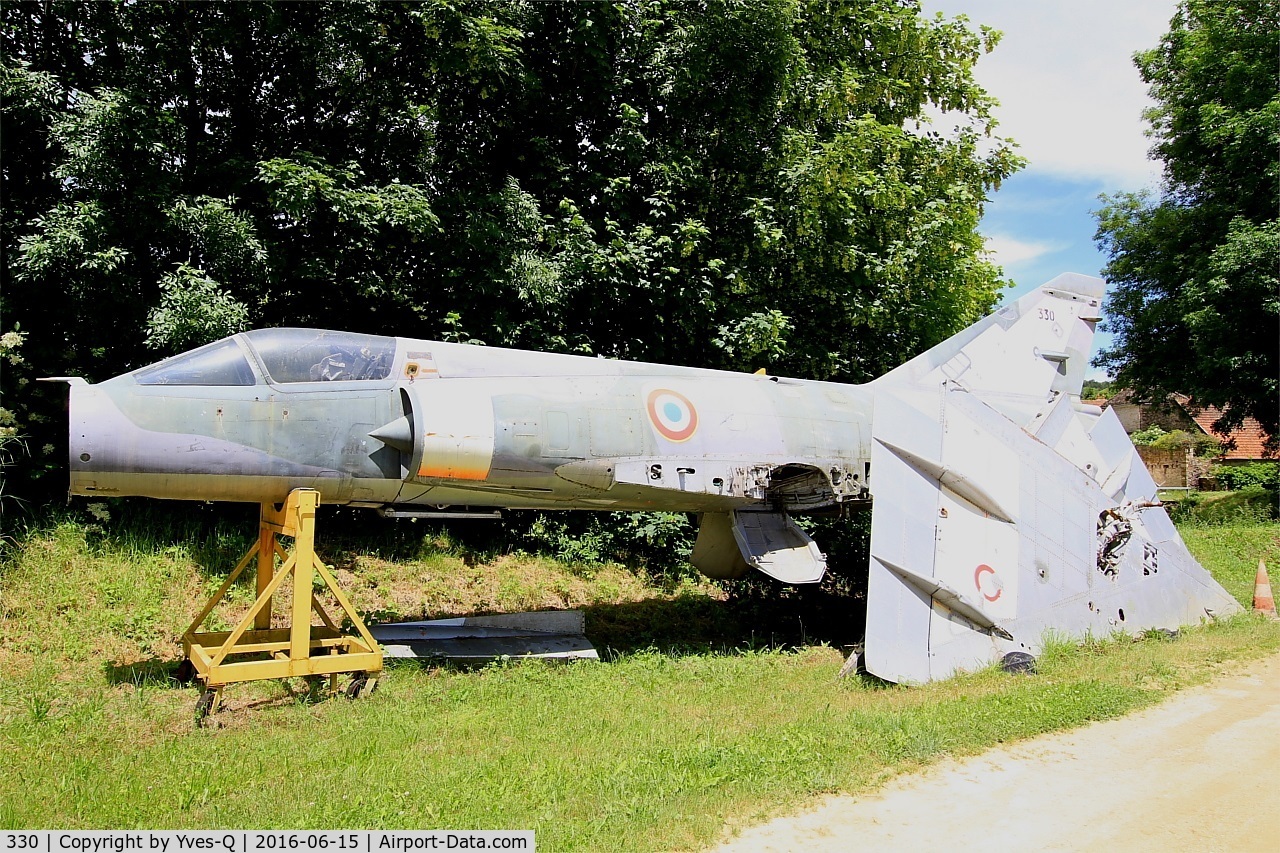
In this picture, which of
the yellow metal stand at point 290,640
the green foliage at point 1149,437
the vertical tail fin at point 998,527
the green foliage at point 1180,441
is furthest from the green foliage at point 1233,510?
the yellow metal stand at point 290,640

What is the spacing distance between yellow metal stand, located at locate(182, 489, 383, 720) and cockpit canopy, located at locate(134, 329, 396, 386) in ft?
3.51

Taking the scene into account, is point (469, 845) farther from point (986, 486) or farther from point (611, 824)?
point (986, 486)

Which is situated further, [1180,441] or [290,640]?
[1180,441]

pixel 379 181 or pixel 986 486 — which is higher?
pixel 379 181

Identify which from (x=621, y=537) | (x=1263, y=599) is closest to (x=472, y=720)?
(x=621, y=537)

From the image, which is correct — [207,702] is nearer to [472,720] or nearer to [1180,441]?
[472,720]

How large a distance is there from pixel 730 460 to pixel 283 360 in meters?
4.50

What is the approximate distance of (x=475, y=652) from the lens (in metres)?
8.95

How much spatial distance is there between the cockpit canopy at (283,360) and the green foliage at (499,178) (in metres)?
3.06

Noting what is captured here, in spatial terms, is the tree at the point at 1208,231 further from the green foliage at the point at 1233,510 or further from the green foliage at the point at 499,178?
the green foliage at the point at 499,178

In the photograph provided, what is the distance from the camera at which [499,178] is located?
13922 mm

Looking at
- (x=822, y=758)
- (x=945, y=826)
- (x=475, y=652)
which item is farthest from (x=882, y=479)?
(x=475, y=652)

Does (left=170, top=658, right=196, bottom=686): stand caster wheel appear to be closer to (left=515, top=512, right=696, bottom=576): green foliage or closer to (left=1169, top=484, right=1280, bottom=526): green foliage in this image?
(left=515, top=512, right=696, bottom=576): green foliage

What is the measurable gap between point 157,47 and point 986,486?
1174 cm
